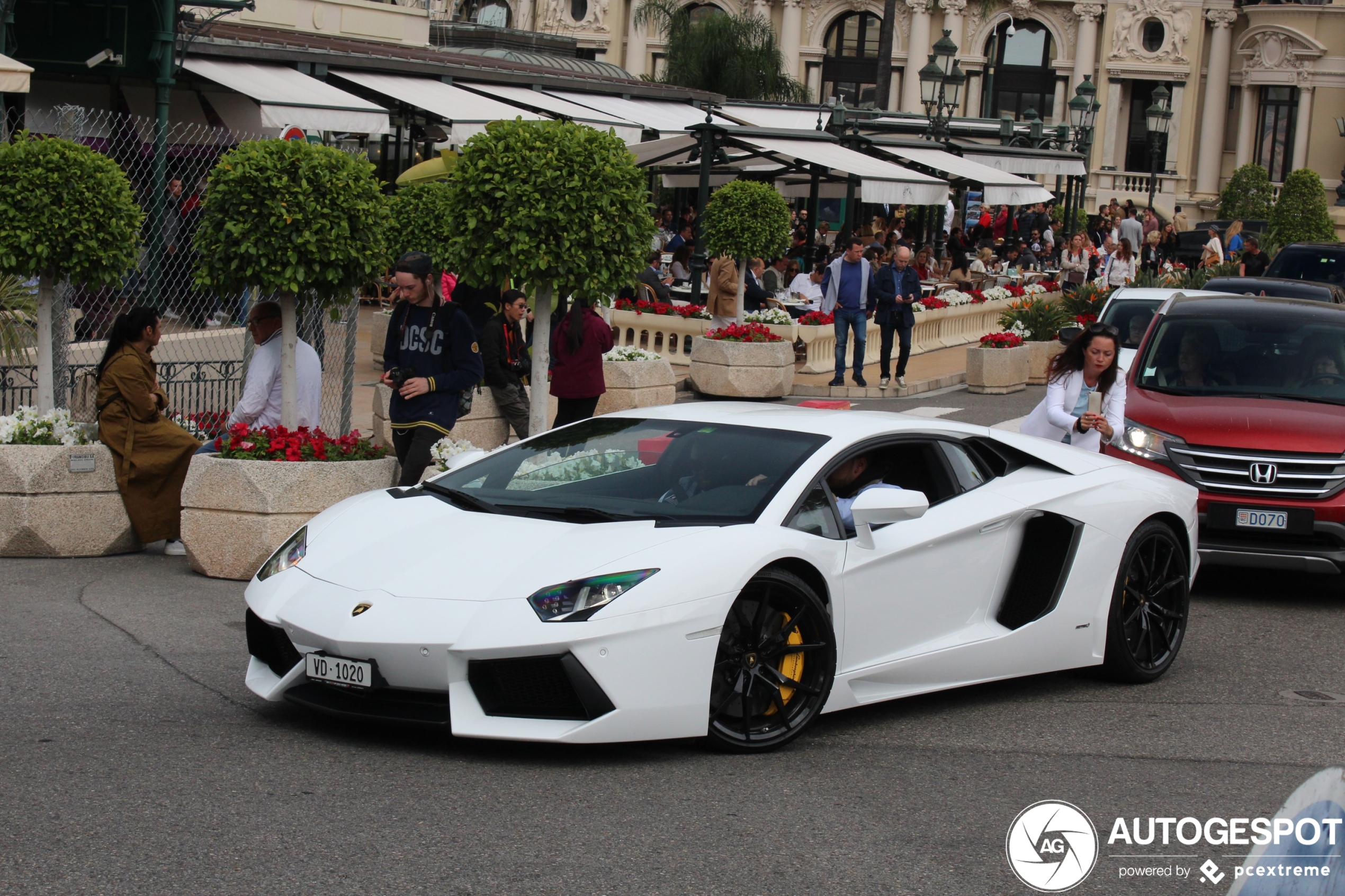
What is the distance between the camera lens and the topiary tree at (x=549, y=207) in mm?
10445

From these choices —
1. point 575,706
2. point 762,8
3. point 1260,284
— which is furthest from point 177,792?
point 762,8

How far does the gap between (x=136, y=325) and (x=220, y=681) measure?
343cm

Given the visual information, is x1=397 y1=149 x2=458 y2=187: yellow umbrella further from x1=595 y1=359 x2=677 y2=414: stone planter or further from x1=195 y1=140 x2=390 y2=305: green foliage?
x1=195 y1=140 x2=390 y2=305: green foliage

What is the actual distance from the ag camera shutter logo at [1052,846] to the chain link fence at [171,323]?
6309 millimetres

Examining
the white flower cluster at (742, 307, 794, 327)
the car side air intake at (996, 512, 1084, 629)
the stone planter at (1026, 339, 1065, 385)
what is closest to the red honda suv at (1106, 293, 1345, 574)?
the car side air intake at (996, 512, 1084, 629)

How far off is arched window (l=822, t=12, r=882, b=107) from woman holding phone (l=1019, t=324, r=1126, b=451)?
7560 cm

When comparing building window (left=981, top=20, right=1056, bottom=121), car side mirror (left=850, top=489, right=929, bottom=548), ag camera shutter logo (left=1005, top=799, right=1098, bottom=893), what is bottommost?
ag camera shutter logo (left=1005, top=799, right=1098, bottom=893)

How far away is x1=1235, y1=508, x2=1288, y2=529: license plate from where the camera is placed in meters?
9.38

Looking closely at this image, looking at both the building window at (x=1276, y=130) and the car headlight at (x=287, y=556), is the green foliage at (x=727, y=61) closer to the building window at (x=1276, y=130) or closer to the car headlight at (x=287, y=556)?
the building window at (x=1276, y=130)

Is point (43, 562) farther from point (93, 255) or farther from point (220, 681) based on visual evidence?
point (220, 681)

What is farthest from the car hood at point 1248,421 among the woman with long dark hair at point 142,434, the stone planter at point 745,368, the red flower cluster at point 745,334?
the red flower cluster at point 745,334

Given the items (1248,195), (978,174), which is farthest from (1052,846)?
(1248,195)

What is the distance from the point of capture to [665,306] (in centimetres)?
2177

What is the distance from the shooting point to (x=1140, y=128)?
3061 inches
